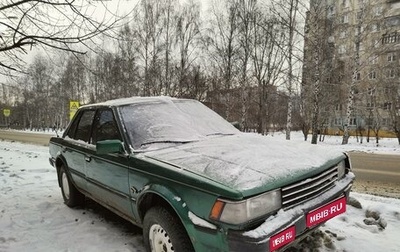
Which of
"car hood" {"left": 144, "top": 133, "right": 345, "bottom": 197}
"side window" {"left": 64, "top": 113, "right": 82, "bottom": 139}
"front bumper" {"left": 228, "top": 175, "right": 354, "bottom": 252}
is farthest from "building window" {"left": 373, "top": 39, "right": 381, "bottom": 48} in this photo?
"front bumper" {"left": 228, "top": 175, "right": 354, "bottom": 252}

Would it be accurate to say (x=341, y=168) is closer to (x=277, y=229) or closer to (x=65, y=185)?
(x=277, y=229)

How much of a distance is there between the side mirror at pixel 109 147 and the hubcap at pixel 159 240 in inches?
32.9

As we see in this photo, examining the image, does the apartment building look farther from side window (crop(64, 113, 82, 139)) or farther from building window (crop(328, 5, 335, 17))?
side window (crop(64, 113, 82, 139))

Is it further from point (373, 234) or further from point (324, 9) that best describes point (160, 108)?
point (324, 9)

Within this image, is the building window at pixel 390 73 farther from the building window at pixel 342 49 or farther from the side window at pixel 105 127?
the side window at pixel 105 127

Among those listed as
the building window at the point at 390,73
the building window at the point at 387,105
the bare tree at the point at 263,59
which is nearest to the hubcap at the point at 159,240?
the bare tree at the point at 263,59

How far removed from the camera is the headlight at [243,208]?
2123mm

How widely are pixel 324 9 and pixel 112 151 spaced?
63.5ft

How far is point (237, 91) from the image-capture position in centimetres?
2320

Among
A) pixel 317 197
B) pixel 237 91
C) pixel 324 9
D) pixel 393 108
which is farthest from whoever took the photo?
pixel 237 91

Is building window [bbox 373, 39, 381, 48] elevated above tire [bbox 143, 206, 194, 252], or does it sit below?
above

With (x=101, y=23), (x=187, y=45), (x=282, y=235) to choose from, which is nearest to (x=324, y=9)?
(x=187, y=45)

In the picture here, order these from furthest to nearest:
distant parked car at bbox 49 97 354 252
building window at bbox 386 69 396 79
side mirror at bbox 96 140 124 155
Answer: building window at bbox 386 69 396 79, side mirror at bbox 96 140 124 155, distant parked car at bbox 49 97 354 252

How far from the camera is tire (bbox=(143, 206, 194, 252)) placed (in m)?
2.51
